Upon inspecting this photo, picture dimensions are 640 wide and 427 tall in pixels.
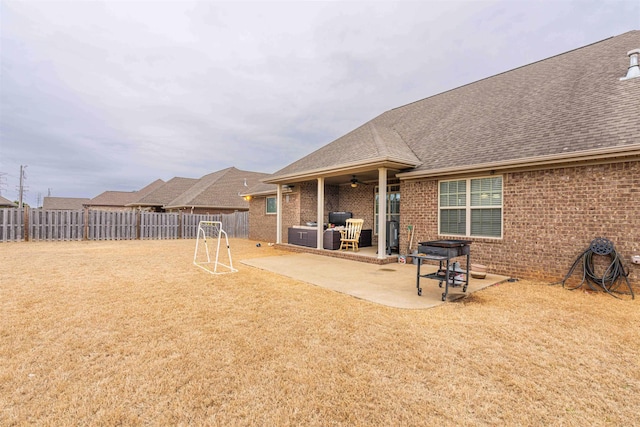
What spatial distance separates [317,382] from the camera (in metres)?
2.45

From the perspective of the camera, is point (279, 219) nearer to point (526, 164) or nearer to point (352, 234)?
point (352, 234)

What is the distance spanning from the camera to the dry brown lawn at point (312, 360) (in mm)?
2076

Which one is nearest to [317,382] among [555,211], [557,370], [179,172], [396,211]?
[557,370]

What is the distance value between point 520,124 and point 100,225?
2054 centimetres

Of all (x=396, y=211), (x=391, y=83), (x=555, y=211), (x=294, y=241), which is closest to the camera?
(x=555, y=211)

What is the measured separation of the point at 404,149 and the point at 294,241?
5.96 m

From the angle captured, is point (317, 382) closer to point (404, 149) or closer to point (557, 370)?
point (557, 370)

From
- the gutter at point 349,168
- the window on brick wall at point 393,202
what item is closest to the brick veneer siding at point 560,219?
the gutter at point 349,168

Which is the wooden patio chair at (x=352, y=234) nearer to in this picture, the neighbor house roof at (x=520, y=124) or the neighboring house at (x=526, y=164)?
the neighboring house at (x=526, y=164)

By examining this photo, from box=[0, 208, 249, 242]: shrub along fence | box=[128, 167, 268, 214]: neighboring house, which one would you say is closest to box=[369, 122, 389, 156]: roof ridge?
box=[0, 208, 249, 242]: shrub along fence

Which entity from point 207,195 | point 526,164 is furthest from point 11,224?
point 526,164

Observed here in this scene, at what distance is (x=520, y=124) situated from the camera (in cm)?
771

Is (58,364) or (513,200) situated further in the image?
(513,200)

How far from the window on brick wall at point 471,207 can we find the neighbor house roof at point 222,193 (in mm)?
17790
